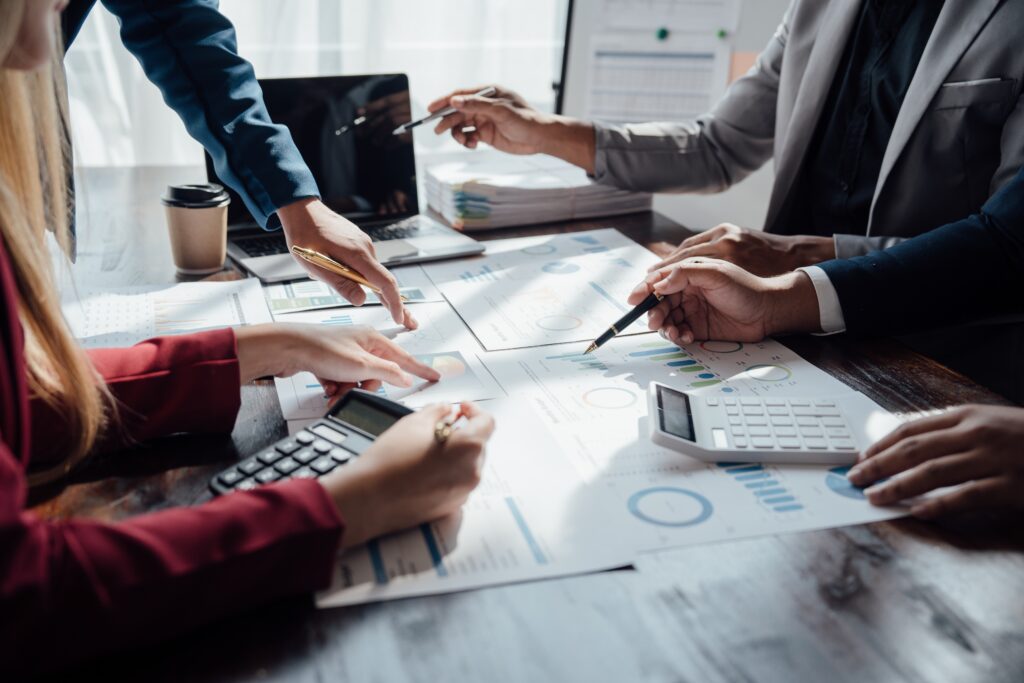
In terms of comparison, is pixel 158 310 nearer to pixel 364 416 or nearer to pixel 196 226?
pixel 196 226

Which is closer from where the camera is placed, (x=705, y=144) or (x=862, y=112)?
(x=862, y=112)

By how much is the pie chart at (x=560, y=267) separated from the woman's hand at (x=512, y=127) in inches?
11.3

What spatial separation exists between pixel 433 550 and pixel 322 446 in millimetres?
159

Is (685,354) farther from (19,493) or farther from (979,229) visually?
(19,493)

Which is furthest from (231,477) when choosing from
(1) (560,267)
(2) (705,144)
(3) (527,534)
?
Result: (2) (705,144)

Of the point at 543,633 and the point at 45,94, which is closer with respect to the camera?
the point at 543,633

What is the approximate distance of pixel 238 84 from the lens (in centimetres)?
128

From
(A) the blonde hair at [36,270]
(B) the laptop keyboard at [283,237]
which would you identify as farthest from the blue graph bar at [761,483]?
(B) the laptop keyboard at [283,237]

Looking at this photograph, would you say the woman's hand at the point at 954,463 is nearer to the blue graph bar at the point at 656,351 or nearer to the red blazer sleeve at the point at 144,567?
the blue graph bar at the point at 656,351

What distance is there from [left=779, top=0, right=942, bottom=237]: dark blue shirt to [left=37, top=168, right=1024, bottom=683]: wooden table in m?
0.89

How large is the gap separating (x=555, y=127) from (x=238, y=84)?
22.9 inches

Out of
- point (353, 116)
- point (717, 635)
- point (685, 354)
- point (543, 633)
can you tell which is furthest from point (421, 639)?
point (353, 116)

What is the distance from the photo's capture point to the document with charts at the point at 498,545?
2.29 ft

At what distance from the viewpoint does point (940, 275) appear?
1188 mm
